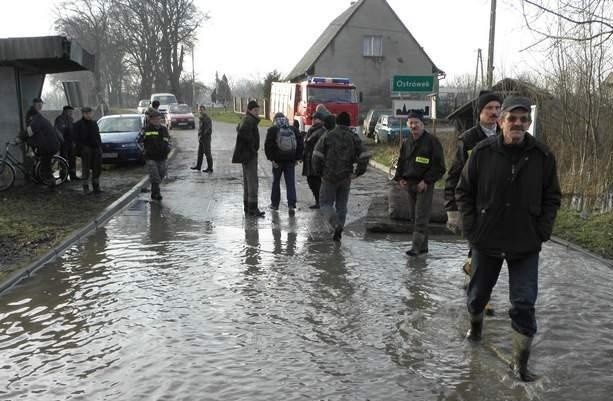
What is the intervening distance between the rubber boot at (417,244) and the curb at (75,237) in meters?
4.47

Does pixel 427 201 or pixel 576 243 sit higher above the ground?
pixel 427 201

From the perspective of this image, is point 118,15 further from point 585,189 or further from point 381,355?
point 381,355

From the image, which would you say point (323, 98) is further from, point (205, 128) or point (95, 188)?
point (95, 188)

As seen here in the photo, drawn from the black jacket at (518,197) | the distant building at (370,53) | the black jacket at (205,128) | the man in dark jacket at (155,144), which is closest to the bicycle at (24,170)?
the man in dark jacket at (155,144)

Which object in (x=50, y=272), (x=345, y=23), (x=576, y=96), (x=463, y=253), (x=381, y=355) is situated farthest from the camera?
(x=345, y=23)

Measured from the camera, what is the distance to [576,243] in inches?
321

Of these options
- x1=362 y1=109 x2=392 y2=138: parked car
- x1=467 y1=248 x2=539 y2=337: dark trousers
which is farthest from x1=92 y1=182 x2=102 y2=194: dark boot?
x1=362 y1=109 x2=392 y2=138: parked car

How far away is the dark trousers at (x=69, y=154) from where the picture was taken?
1332 centimetres

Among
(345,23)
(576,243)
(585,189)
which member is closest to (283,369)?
(576,243)

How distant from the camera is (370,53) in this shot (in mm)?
44375

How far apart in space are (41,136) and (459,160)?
8.93 m

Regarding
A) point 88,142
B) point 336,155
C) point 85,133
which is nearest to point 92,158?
point 88,142

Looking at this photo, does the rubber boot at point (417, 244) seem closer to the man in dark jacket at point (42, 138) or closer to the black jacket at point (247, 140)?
the black jacket at point (247, 140)

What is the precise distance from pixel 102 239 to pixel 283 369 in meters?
4.98
